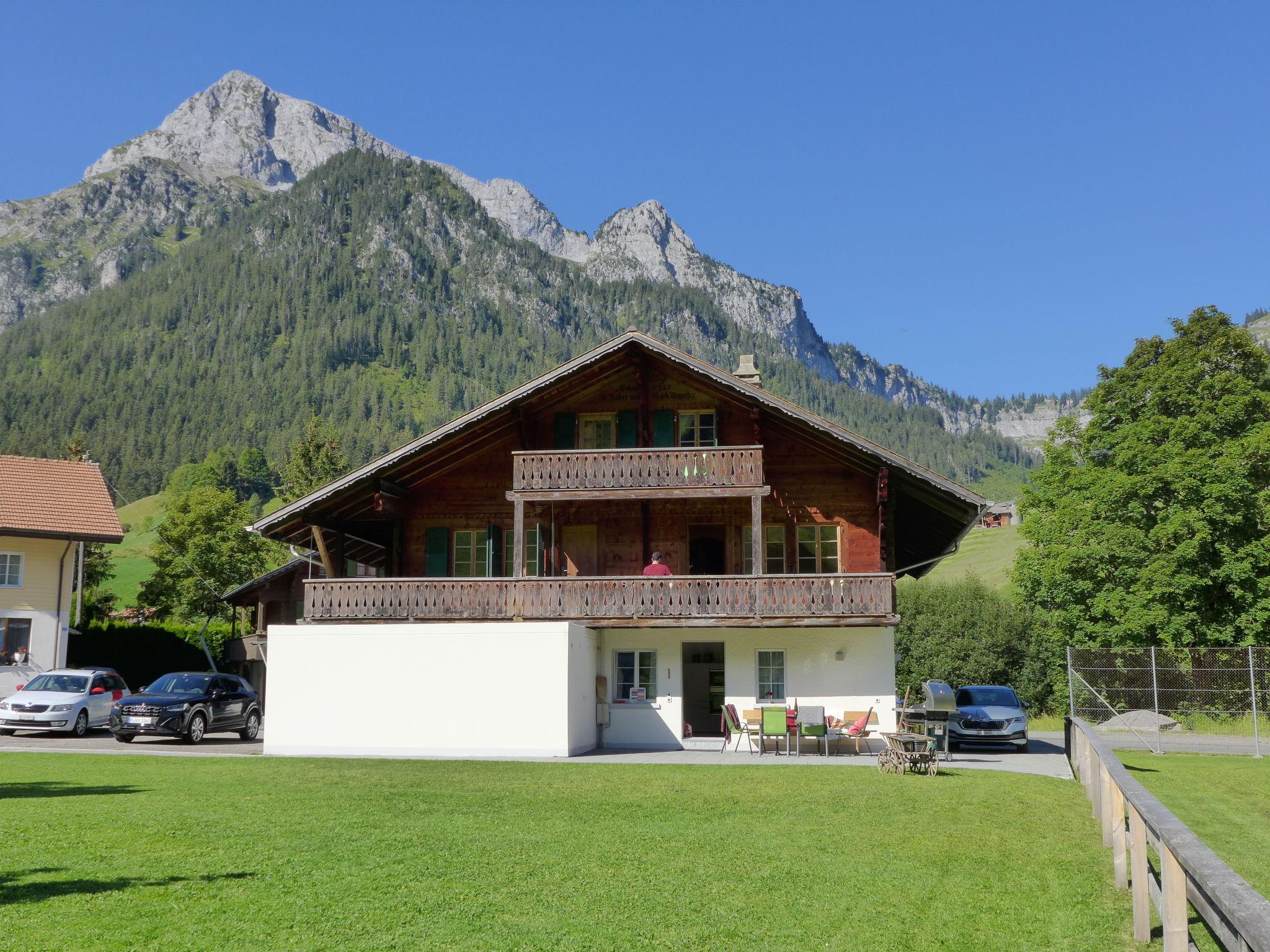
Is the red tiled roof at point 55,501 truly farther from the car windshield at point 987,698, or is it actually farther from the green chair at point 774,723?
the car windshield at point 987,698

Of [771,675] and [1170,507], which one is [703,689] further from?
[1170,507]

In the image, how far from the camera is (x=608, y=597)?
23625mm

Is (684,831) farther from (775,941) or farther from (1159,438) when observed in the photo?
(1159,438)

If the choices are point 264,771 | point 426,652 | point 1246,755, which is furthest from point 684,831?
point 1246,755

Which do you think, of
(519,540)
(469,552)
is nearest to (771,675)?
(519,540)

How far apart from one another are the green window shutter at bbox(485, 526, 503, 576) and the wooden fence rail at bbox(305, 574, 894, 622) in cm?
284

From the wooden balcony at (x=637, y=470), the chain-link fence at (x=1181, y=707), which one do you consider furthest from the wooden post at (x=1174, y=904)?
the chain-link fence at (x=1181, y=707)

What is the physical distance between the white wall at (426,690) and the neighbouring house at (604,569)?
0.04 m

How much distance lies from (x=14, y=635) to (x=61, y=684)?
9751 millimetres

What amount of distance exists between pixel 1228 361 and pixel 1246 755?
16.3 m

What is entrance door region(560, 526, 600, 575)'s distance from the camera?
26.6 metres

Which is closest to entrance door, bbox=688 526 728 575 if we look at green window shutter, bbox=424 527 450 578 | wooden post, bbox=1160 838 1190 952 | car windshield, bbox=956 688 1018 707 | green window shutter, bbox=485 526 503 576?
green window shutter, bbox=485 526 503 576

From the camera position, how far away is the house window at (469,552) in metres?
26.8

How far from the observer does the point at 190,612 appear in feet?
177
